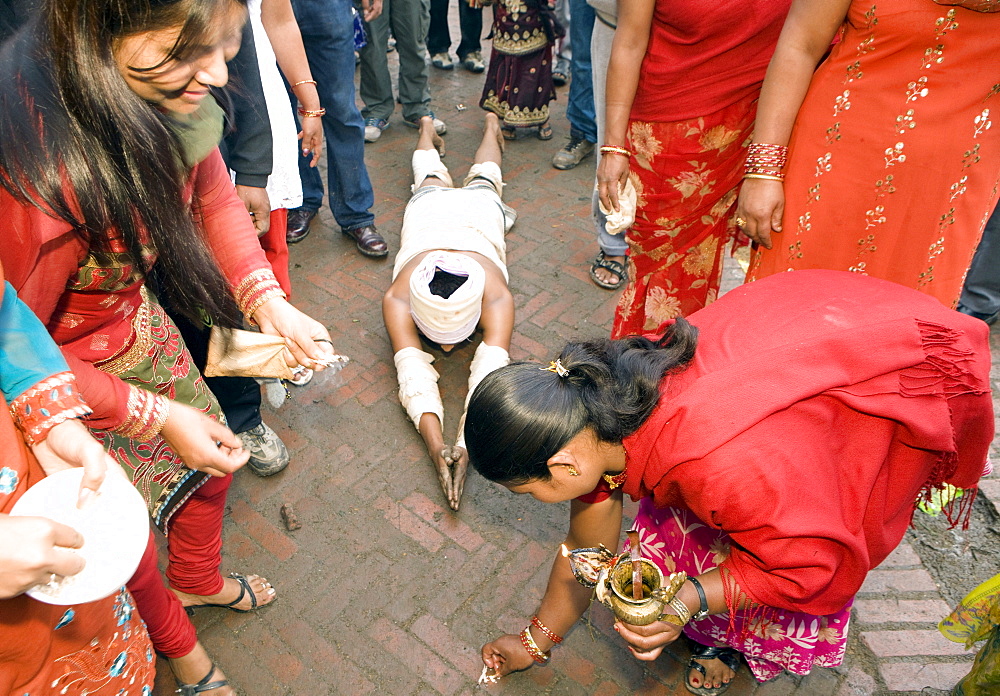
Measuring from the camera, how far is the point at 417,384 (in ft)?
10.5

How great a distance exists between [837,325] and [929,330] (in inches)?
8.4

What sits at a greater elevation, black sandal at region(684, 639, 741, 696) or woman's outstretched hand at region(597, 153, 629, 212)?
woman's outstretched hand at region(597, 153, 629, 212)

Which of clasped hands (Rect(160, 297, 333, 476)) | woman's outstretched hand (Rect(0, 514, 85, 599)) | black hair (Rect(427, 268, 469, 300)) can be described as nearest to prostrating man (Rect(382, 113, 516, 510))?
black hair (Rect(427, 268, 469, 300))

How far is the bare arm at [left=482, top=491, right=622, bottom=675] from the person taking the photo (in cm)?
201

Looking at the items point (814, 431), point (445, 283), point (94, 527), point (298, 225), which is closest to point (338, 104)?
point (298, 225)

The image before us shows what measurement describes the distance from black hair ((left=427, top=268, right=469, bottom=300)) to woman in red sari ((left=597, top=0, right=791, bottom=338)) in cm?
90

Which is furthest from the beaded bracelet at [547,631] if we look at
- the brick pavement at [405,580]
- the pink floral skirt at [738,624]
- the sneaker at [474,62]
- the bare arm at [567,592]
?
the sneaker at [474,62]

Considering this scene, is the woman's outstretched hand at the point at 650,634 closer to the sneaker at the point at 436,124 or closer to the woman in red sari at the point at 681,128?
the woman in red sari at the point at 681,128

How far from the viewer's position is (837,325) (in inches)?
65.9

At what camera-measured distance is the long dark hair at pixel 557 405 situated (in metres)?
1.63

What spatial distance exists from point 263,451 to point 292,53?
67.6 inches

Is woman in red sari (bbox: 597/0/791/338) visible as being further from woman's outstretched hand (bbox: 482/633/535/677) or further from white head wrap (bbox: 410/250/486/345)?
woman's outstretched hand (bbox: 482/633/535/677)

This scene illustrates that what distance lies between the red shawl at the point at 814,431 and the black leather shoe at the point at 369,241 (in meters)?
2.85

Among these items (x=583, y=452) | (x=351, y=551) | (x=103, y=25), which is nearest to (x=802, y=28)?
(x=583, y=452)
